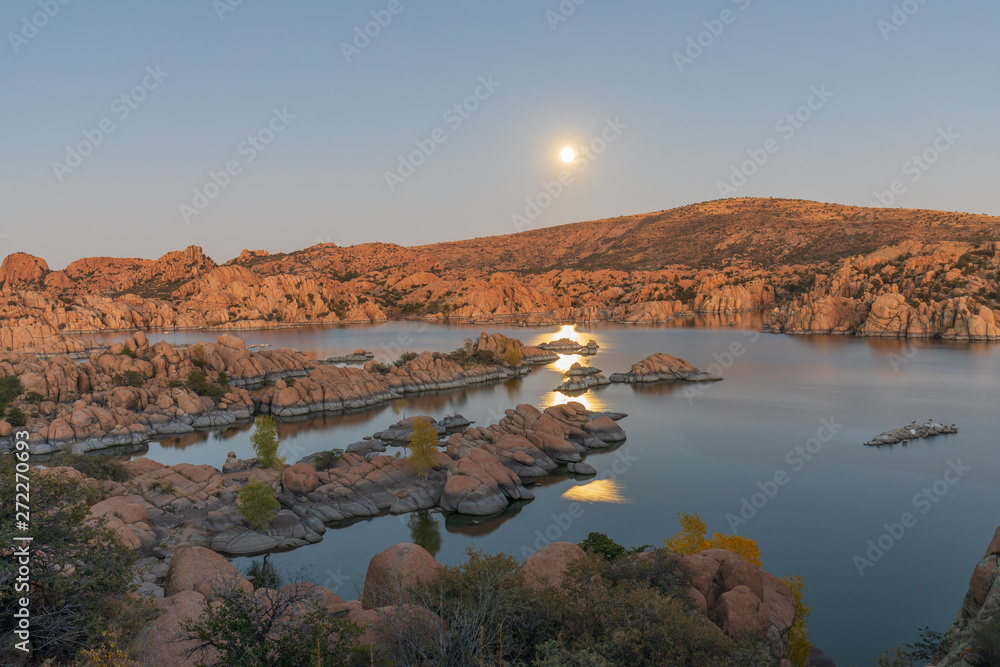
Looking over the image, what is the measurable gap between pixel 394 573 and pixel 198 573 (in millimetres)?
4692

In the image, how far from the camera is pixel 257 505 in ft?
73.5

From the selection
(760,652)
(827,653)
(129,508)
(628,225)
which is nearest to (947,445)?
(827,653)

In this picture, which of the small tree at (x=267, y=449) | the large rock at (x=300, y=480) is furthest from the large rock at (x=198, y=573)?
the small tree at (x=267, y=449)

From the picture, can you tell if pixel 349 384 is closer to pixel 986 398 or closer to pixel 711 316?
pixel 986 398

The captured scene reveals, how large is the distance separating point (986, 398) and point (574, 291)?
347ft

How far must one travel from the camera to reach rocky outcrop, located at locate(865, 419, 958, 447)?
1305 inches

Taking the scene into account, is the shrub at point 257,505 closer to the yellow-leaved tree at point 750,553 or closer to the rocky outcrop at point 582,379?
the yellow-leaved tree at point 750,553

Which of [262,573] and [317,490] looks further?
[317,490]

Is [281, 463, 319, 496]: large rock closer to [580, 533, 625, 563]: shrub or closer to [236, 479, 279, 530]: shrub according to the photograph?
[236, 479, 279, 530]: shrub

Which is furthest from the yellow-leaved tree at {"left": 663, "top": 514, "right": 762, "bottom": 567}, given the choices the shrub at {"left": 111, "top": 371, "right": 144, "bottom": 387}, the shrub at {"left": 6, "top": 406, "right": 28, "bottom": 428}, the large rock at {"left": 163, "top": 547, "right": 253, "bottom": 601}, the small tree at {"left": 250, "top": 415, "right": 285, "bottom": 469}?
the shrub at {"left": 111, "top": 371, "right": 144, "bottom": 387}

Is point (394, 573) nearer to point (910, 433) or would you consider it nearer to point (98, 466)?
point (98, 466)

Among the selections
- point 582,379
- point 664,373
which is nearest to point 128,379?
point 582,379

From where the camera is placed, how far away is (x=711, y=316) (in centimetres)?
11950

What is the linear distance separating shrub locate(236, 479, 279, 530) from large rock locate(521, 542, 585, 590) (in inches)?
554
